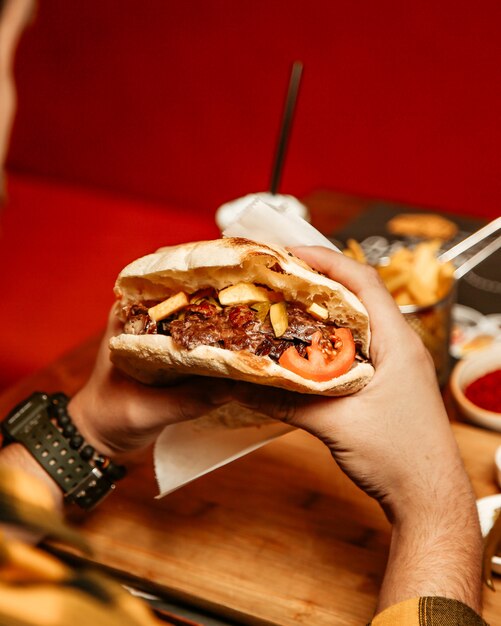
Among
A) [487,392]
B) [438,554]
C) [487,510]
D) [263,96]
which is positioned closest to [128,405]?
[438,554]

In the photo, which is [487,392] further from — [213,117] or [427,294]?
[213,117]

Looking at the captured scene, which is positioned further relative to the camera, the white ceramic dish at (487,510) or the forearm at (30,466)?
the forearm at (30,466)

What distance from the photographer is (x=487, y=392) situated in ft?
5.60

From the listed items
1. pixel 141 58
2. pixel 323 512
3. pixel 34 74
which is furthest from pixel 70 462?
pixel 34 74

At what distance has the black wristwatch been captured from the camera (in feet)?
4.88

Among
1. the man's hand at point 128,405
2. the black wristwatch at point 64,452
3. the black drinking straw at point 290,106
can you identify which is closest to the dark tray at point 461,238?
the black drinking straw at point 290,106

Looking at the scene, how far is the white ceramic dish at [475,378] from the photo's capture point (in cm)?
166

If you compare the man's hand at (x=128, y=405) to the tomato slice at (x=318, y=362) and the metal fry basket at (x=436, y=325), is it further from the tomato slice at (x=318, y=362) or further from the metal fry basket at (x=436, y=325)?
the metal fry basket at (x=436, y=325)

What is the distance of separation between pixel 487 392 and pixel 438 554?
622 mm

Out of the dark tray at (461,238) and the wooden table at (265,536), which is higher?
the dark tray at (461,238)

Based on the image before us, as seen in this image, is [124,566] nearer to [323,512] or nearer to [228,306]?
[323,512]

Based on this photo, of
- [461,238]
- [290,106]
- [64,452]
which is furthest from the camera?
[461,238]

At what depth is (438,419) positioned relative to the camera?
1.24 metres

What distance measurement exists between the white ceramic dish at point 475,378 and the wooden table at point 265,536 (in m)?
0.04
